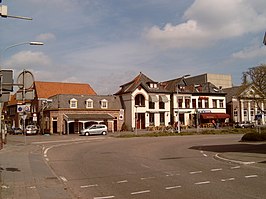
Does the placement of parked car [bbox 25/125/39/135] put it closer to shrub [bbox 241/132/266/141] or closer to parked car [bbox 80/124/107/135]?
parked car [bbox 80/124/107/135]

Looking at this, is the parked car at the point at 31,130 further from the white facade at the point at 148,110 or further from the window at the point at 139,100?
the window at the point at 139,100

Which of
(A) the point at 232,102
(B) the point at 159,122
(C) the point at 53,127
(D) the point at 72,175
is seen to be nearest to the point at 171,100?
(B) the point at 159,122

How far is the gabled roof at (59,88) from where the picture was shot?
238 feet

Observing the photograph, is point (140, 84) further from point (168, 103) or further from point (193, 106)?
point (193, 106)

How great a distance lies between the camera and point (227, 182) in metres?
10.6

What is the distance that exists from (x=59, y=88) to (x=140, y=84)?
822 inches

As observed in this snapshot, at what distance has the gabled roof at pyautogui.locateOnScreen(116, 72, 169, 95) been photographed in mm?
65188

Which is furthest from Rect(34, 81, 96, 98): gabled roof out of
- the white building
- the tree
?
the tree

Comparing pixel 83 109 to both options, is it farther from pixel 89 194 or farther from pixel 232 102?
pixel 89 194

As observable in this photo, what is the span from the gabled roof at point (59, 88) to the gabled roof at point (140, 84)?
12.0 m

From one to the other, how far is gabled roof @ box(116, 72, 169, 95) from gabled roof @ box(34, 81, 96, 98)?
1203 cm

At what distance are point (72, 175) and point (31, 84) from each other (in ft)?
12.9

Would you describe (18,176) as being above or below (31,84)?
below

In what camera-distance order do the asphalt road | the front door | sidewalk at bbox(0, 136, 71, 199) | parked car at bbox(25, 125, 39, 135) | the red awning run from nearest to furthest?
the asphalt road < sidewalk at bbox(0, 136, 71, 199) < parked car at bbox(25, 125, 39, 135) < the front door < the red awning
